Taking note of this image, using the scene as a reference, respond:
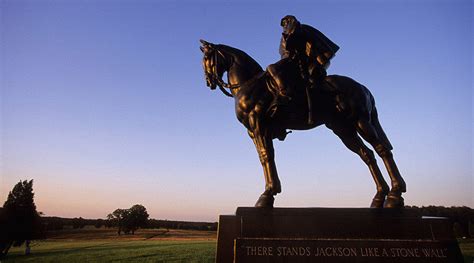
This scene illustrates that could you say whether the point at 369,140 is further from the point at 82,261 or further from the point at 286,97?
the point at 82,261

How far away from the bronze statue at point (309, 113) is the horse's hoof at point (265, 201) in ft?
0.35

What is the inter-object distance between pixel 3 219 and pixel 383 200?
6062cm

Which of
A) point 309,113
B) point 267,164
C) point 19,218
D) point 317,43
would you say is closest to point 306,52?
point 317,43

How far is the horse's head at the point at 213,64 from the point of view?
7.85 meters

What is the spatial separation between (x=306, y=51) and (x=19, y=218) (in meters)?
59.8

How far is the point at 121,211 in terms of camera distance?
9875 centimetres

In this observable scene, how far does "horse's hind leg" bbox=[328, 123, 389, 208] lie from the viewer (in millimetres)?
6957

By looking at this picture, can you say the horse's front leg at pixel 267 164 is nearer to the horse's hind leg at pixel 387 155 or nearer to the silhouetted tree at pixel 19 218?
the horse's hind leg at pixel 387 155

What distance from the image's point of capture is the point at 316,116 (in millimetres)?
6973

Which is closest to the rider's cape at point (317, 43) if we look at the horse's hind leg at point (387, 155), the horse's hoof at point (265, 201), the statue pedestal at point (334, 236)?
the horse's hind leg at point (387, 155)

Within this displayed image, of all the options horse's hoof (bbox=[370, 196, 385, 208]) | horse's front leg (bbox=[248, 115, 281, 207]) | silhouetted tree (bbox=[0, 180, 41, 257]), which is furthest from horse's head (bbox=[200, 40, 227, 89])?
silhouetted tree (bbox=[0, 180, 41, 257])

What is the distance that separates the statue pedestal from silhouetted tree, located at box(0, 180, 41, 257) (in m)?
53.0

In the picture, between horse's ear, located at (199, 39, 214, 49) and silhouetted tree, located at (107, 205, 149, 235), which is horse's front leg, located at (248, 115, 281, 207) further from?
silhouetted tree, located at (107, 205, 149, 235)

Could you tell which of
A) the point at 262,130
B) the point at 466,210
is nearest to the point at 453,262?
the point at 262,130
